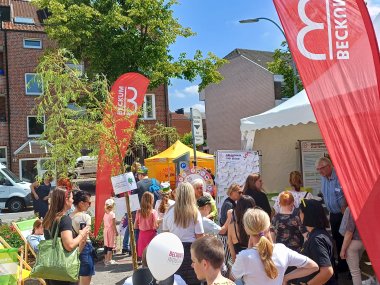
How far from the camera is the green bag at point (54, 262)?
166 inches

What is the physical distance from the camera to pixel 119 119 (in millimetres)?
5551

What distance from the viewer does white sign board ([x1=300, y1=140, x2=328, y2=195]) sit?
948cm

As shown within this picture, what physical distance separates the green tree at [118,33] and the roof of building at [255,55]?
16.2 meters

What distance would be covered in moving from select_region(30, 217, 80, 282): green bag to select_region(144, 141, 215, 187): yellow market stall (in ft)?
44.5

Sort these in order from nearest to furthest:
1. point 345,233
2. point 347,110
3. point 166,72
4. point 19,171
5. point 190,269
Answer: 1. point 347,110
2. point 190,269
3. point 345,233
4. point 166,72
5. point 19,171

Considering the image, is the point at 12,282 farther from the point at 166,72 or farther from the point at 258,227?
the point at 166,72

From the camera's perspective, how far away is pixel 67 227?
4.27 m

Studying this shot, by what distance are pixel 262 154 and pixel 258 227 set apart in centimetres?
630

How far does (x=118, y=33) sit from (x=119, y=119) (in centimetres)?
1480

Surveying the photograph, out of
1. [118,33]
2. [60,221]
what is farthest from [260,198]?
[118,33]

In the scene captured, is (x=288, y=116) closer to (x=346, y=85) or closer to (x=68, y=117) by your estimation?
(x=68, y=117)

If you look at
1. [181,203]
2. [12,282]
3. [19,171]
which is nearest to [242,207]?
[181,203]

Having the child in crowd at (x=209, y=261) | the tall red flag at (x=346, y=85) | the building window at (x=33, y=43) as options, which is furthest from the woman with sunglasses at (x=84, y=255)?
the building window at (x=33, y=43)

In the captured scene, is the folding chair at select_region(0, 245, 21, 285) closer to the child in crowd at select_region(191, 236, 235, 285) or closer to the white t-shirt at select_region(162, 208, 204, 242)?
the white t-shirt at select_region(162, 208, 204, 242)
